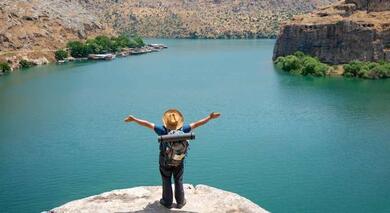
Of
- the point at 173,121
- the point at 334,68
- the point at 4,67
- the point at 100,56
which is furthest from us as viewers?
the point at 100,56

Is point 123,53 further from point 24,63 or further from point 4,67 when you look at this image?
point 4,67

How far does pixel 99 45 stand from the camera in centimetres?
11838

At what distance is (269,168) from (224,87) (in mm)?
34325

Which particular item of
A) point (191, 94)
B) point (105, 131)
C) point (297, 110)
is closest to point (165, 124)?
point (105, 131)

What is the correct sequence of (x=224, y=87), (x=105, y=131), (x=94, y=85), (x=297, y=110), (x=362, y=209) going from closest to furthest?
(x=362, y=209) → (x=105, y=131) → (x=297, y=110) → (x=224, y=87) → (x=94, y=85)

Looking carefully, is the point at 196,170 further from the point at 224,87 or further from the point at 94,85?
the point at 94,85

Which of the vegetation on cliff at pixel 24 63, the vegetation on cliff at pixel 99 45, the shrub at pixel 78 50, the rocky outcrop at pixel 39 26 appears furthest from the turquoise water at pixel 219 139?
the vegetation on cliff at pixel 99 45

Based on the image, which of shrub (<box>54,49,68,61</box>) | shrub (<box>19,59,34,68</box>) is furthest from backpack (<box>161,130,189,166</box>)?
shrub (<box>54,49,68,61</box>)

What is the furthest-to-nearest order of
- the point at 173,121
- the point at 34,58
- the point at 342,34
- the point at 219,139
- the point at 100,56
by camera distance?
the point at 100,56 < the point at 34,58 < the point at 342,34 < the point at 219,139 < the point at 173,121

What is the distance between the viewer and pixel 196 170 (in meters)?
32.6

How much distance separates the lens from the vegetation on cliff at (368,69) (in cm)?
7194

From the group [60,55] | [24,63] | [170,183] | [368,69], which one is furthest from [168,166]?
[60,55]

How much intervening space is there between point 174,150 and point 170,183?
0.76m

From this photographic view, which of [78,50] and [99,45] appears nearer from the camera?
[78,50]
